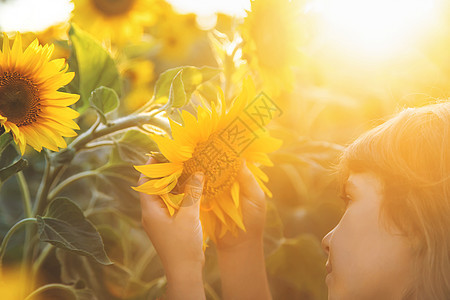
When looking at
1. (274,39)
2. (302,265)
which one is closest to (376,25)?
(274,39)

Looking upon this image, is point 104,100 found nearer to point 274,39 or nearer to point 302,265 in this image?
point 274,39

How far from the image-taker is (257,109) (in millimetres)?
614

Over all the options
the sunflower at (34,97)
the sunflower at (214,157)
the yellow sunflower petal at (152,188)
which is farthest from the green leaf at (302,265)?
the sunflower at (34,97)

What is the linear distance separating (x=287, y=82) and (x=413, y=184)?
0.96ft

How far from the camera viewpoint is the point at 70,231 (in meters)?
0.56

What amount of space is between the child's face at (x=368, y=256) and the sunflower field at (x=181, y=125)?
0.12 metres

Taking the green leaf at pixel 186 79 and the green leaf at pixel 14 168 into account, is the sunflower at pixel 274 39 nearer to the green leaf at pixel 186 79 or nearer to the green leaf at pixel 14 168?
the green leaf at pixel 186 79

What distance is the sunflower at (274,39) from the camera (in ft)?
2.48

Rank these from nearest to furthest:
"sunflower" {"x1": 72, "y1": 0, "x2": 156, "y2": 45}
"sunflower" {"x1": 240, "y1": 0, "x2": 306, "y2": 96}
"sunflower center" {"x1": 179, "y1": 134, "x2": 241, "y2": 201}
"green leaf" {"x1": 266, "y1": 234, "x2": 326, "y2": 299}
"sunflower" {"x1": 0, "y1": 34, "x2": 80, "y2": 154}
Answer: "sunflower" {"x1": 0, "y1": 34, "x2": 80, "y2": 154}, "sunflower center" {"x1": 179, "y1": 134, "x2": 241, "y2": 201}, "sunflower" {"x1": 240, "y1": 0, "x2": 306, "y2": 96}, "green leaf" {"x1": 266, "y1": 234, "x2": 326, "y2": 299}, "sunflower" {"x1": 72, "y1": 0, "x2": 156, "y2": 45}

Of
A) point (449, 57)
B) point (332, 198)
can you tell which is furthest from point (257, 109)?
point (449, 57)

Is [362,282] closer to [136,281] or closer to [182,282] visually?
[182,282]

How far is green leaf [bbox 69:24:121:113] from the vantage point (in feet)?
2.04

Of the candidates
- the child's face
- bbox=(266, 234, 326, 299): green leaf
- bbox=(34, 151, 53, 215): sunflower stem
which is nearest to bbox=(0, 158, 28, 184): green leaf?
bbox=(34, 151, 53, 215): sunflower stem

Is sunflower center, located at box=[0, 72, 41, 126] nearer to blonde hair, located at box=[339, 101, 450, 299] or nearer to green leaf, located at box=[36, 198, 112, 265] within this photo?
green leaf, located at box=[36, 198, 112, 265]
